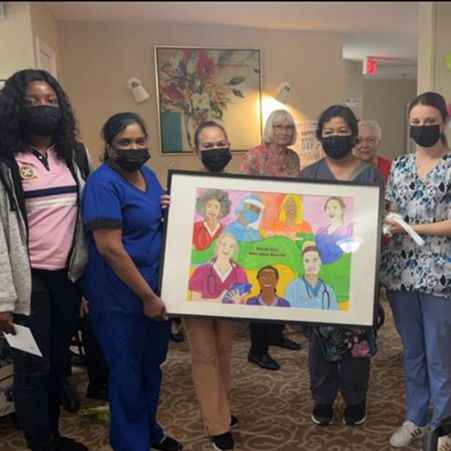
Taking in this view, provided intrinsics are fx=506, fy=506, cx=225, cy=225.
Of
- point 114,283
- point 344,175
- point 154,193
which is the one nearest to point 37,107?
point 154,193

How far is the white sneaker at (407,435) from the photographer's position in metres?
2.06

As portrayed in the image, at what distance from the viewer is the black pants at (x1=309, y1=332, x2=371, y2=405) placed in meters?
2.19

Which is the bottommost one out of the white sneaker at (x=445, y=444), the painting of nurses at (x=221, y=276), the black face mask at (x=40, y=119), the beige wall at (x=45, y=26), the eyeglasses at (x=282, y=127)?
the white sneaker at (x=445, y=444)

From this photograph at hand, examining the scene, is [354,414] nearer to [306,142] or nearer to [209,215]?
[209,215]

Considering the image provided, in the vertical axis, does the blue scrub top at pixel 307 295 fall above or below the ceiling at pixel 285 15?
below

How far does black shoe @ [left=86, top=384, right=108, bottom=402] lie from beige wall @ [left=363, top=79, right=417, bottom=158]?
331 inches

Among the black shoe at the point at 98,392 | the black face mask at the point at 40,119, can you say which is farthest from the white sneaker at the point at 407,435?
the black face mask at the point at 40,119

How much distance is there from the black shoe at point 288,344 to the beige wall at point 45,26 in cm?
260

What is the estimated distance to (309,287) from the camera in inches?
75.2

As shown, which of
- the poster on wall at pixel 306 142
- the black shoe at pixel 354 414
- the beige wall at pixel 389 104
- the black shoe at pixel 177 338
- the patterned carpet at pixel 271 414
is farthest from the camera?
the beige wall at pixel 389 104

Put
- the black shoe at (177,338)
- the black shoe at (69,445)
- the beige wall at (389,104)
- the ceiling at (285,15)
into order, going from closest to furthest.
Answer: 1. the black shoe at (69,445)
2. the black shoe at (177,338)
3. the ceiling at (285,15)
4. the beige wall at (389,104)

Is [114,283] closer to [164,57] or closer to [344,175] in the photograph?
[344,175]

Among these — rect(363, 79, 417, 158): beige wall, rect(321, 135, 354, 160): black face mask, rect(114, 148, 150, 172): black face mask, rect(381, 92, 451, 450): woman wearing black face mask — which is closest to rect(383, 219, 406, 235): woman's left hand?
rect(381, 92, 451, 450): woman wearing black face mask

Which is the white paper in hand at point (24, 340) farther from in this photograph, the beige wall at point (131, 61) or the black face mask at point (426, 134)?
the beige wall at point (131, 61)
